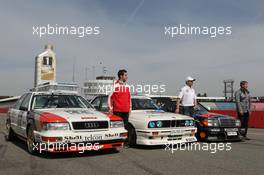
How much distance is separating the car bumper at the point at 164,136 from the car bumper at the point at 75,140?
90cm

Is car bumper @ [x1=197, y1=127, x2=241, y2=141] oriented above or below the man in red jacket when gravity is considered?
below

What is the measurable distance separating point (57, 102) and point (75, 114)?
1.27 metres

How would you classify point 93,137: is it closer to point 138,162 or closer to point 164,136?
point 138,162

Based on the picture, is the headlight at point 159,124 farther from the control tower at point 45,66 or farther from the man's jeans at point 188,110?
the control tower at point 45,66

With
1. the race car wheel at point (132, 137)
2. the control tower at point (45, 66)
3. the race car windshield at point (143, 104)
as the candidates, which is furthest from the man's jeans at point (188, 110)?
the control tower at point (45, 66)

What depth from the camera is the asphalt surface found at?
5.22 m

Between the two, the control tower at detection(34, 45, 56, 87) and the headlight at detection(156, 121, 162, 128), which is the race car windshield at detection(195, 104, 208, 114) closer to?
the headlight at detection(156, 121, 162, 128)

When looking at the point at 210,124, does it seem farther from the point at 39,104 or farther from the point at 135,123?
the point at 39,104

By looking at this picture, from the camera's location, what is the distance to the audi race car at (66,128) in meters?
6.07

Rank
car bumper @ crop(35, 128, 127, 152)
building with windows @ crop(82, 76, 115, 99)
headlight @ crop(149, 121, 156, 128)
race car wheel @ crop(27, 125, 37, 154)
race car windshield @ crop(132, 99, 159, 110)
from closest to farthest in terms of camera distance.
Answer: car bumper @ crop(35, 128, 127, 152), race car wheel @ crop(27, 125, 37, 154), headlight @ crop(149, 121, 156, 128), race car windshield @ crop(132, 99, 159, 110), building with windows @ crop(82, 76, 115, 99)

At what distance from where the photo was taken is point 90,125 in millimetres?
6328

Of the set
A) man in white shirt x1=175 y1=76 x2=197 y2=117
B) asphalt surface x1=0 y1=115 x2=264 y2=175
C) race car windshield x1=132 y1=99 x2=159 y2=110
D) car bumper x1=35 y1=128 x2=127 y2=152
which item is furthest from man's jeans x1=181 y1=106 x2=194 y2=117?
car bumper x1=35 y1=128 x2=127 y2=152

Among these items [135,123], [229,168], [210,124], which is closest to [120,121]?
[135,123]

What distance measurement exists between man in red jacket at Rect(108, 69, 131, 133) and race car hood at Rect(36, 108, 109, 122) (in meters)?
0.74
